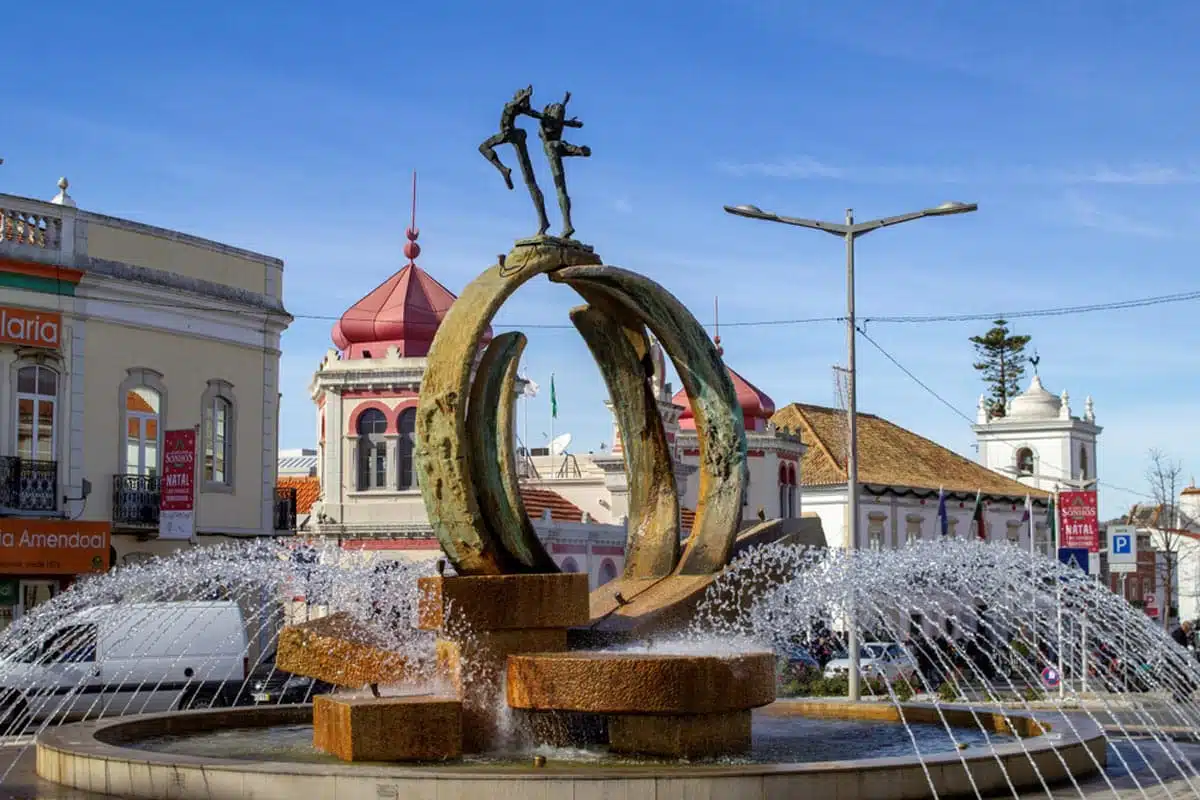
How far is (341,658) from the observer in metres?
15.7

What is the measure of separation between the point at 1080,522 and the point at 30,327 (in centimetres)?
1919

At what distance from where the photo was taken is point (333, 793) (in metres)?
12.5

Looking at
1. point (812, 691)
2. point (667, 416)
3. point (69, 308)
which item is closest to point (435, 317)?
point (667, 416)

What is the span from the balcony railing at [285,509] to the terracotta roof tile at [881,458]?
27.5 metres

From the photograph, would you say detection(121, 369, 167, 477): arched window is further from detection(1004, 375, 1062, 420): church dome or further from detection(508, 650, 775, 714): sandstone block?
detection(1004, 375, 1062, 420): church dome

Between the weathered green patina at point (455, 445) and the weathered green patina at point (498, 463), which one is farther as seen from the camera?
the weathered green patina at point (498, 463)

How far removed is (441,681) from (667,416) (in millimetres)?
37558

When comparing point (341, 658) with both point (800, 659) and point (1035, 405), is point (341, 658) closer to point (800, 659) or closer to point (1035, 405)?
point (800, 659)

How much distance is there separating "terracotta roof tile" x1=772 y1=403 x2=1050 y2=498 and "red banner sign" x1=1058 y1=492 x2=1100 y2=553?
26.4m

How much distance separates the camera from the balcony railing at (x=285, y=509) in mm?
35616

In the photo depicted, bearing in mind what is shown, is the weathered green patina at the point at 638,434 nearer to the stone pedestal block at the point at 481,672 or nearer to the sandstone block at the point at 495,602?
the sandstone block at the point at 495,602

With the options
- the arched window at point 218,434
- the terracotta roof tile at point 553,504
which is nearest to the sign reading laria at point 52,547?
the arched window at point 218,434

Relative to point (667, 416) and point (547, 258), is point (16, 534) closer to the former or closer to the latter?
point (547, 258)

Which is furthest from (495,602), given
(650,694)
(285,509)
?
(285,509)
